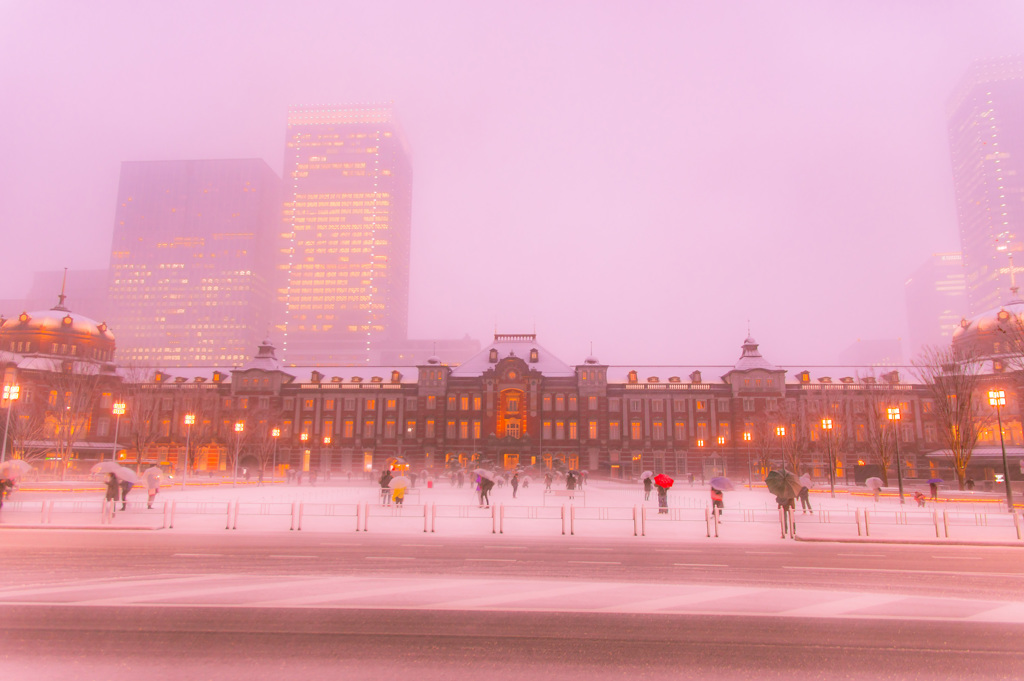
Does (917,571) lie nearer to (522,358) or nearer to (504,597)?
(504,597)

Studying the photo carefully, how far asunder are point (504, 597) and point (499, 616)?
1321 millimetres

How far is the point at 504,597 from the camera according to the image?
11.1 meters

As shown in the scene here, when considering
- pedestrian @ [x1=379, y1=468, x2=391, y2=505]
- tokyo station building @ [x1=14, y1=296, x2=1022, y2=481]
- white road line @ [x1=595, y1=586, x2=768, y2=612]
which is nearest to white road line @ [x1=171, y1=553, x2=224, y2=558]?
white road line @ [x1=595, y1=586, x2=768, y2=612]

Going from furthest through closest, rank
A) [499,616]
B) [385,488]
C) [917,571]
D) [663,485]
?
[385,488] < [663,485] < [917,571] < [499,616]

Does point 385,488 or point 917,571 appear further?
point 385,488

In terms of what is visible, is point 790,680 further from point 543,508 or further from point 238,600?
point 543,508

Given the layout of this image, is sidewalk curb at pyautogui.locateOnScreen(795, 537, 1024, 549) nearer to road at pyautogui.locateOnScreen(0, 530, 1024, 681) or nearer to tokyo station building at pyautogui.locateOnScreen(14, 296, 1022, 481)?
road at pyautogui.locateOnScreen(0, 530, 1024, 681)

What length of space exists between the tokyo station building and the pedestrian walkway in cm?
6471

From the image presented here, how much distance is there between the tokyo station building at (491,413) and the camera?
77.6 m

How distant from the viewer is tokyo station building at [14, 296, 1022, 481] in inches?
3054

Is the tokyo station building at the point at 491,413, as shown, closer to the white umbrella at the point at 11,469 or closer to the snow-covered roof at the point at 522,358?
the snow-covered roof at the point at 522,358

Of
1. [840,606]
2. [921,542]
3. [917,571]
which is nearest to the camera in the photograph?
[840,606]

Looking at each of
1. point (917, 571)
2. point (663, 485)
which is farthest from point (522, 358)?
point (917, 571)

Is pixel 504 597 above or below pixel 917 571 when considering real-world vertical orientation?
above
